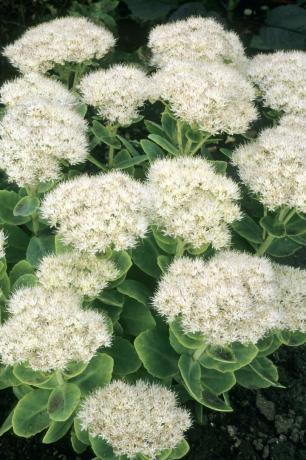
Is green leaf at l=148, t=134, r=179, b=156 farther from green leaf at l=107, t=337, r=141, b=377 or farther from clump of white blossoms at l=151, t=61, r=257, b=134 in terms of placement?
green leaf at l=107, t=337, r=141, b=377

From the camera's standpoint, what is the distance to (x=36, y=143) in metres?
1.99

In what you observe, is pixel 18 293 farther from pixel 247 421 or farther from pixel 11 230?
pixel 247 421

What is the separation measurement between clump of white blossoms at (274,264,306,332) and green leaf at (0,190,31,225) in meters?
0.95

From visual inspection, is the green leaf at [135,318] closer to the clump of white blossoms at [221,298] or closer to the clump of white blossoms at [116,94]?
the clump of white blossoms at [221,298]

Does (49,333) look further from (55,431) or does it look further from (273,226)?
(273,226)

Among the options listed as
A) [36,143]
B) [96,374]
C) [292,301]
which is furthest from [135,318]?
[36,143]

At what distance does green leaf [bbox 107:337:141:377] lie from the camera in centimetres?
189

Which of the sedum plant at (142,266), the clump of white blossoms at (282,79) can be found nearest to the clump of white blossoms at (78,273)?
the sedum plant at (142,266)

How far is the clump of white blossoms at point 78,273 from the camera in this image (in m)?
1.74

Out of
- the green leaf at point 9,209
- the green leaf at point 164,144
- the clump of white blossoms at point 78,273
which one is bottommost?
the green leaf at point 9,209

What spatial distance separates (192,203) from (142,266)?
0.33 meters

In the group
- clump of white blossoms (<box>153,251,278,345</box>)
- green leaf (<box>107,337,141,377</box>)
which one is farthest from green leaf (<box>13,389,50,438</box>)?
clump of white blossoms (<box>153,251,278,345</box>)

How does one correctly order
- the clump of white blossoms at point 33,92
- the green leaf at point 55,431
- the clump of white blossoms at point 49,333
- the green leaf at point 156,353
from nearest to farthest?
the clump of white blossoms at point 49,333 → the green leaf at point 55,431 → the green leaf at point 156,353 → the clump of white blossoms at point 33,92

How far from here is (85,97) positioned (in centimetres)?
238
